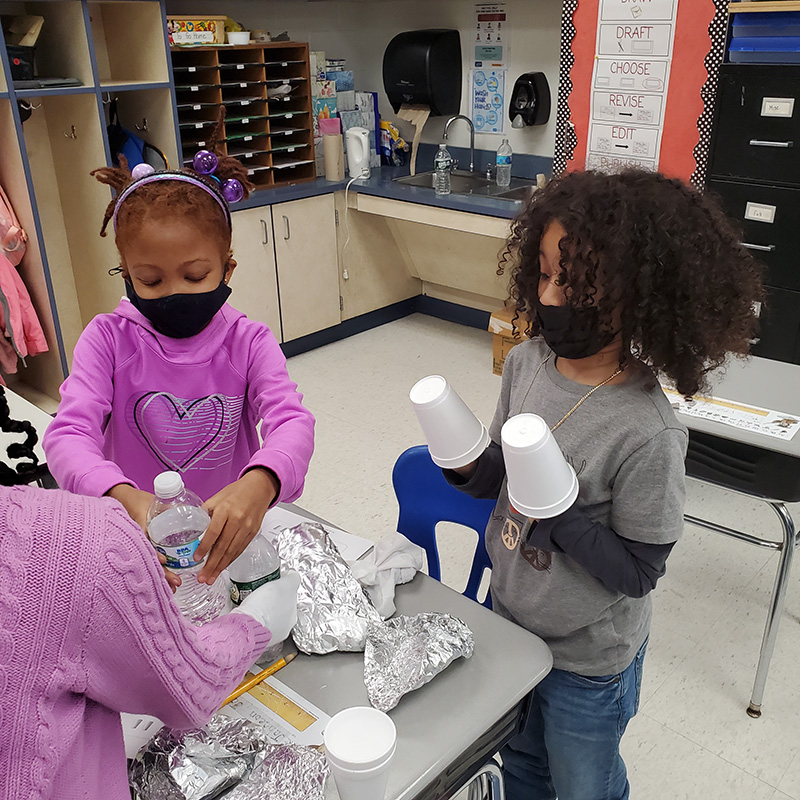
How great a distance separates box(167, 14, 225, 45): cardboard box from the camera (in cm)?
330

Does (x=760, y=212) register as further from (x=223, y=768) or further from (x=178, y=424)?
(x=223, y=768)

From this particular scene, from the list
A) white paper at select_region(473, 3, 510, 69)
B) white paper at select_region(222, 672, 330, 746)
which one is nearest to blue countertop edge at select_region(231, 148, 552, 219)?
white paper at select_region(473, 3, 510, 69)

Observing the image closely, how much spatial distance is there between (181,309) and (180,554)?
0.44 m

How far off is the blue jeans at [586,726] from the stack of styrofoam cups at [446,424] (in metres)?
A: 0.40

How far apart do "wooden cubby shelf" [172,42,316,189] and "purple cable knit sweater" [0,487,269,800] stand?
10.4ft

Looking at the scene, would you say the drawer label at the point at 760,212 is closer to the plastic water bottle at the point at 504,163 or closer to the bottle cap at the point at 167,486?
the plastic water bottle at the point at 504,163

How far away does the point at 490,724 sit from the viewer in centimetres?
97

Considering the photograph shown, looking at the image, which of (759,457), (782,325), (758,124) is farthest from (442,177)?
(759,457)

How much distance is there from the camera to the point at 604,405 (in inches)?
42.6

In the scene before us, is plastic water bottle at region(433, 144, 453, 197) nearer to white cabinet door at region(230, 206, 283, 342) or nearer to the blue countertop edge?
the blue countertop edge

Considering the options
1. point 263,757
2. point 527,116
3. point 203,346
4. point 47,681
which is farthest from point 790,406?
point 527,116

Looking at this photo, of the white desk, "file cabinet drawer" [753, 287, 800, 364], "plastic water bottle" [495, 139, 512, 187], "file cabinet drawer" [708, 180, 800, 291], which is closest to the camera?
the white desk

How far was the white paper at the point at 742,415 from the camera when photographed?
164 centimetres

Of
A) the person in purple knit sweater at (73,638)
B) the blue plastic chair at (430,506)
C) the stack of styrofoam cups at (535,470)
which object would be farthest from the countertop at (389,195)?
the person in purple knit sweater at (73,638)
